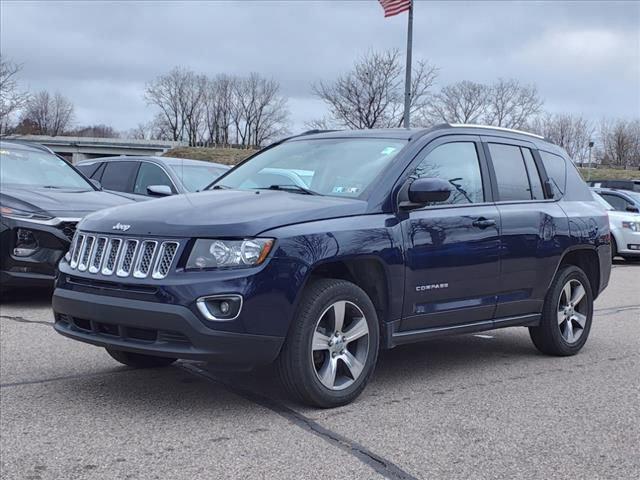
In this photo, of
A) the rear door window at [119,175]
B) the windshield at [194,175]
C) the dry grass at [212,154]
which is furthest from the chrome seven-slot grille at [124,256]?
the dry grass at [212,154]

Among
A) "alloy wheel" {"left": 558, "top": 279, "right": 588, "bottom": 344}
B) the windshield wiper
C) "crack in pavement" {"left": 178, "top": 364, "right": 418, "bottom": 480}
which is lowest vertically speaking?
"crack in pavement" {"left": 178, "top": 364, "right": 418, "bottom": 480}

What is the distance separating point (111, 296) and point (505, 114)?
53878 mm

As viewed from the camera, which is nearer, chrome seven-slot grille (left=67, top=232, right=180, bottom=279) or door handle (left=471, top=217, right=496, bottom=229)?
chrome seven-slot grille (left=67, top=232, right=180, bottom=279)

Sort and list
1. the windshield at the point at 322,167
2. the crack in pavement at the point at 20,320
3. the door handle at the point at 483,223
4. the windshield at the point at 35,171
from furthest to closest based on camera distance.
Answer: the windshield at the point at 35,171 < the crack in pavement at the point at 20,320 < the door handle at the point at 483,223 < the windshield at the point at 322,167

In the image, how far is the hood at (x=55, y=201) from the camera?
8.36 m

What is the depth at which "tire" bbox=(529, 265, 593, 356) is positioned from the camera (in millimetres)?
6461

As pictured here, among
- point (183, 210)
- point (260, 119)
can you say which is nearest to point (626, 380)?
point (183, 210)

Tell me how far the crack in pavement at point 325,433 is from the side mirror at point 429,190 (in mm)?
1549

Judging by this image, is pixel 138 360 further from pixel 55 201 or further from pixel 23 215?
pixel 55 201

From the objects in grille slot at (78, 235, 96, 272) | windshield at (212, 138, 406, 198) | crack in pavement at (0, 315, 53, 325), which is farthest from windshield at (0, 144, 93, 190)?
grille slot at (78, 235, 96, 272)

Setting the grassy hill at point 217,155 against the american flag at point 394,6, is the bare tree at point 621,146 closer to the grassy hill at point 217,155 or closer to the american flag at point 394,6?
the grassy hill at point 217,155

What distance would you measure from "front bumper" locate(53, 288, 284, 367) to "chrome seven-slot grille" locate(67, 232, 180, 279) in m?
0.17

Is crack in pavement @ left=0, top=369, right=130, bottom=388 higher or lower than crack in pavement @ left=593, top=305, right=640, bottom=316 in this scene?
higher

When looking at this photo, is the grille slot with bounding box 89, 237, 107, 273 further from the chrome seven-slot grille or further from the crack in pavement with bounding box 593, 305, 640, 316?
the crack in pavement with bounding box 593, 305, 640, 316
